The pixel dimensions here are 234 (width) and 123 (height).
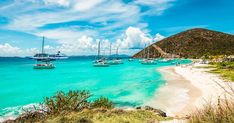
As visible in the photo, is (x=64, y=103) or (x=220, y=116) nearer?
(x=220, y=116)

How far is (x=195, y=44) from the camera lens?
554ft

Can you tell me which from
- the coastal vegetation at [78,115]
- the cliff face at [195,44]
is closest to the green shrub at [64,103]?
the coastal vegetation at [78,115]

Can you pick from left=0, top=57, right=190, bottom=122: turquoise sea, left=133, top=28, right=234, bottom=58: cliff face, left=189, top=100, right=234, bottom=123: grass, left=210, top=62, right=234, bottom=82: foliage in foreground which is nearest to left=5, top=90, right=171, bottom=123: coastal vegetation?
left=189, top=100, right=234, bottom=123: grass

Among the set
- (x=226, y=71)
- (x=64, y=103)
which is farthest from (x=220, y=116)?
(x=226, y=71)

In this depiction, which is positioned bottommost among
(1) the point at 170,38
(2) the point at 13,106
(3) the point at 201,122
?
(2) the point at 13,106

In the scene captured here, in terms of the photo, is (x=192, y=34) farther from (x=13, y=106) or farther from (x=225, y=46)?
Result: (x=13, y=106)

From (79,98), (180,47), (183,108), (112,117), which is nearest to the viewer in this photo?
(112,117)

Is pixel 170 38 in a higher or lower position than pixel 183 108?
higher

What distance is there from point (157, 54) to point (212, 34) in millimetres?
44006

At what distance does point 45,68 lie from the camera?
90.0 metres

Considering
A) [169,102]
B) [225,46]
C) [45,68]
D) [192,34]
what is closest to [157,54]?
[192,34]

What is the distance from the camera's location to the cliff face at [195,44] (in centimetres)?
15746

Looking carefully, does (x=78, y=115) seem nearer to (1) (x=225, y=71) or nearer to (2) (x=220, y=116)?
(2) (x=220, y=116)

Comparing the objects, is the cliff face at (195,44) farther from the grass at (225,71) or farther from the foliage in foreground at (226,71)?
the foliage in foreground at (226,71)
